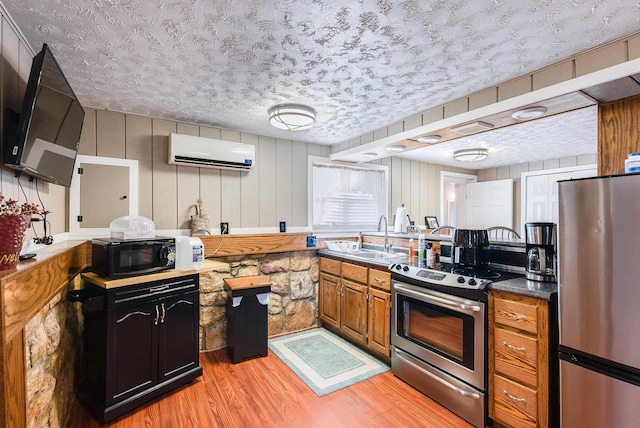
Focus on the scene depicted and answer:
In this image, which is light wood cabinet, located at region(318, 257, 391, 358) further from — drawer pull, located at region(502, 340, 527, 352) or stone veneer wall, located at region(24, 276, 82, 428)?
stone veneer wall, located at region(24, 276, 82, 428)

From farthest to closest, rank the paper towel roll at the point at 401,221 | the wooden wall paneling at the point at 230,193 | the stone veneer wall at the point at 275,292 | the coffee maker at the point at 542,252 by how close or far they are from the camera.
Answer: the paper towel roll at the point at 401,221 → the wooden wall paneling at the point at 230,193 → the stone veneer wall at the point at 275,292 → the coffee maker at the point at 542,252

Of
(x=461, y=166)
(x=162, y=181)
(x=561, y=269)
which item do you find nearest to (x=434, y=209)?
(x=461, y=166)

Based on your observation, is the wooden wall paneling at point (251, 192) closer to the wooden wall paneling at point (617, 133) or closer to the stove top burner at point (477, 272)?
the stove top burner at point (477, 272)

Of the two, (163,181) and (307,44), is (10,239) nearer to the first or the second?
(307,44)

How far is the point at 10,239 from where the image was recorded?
1.17m

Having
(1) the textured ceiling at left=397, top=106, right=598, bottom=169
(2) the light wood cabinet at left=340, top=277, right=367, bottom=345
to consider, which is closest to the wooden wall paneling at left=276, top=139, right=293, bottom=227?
(2) the light wood cabinet at left=340, top=277, right=367, bottom=345

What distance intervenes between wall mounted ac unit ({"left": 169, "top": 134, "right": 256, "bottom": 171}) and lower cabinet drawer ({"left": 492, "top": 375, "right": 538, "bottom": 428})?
2.88 m

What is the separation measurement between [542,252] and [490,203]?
372cm

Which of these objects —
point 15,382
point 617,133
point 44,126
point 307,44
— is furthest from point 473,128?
point 15,382

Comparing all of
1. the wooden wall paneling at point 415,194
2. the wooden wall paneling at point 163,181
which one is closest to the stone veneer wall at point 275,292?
→ the wooden wall paneling at point 163,181

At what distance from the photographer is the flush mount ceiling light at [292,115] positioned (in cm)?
263

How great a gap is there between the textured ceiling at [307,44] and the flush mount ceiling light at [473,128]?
9.8 inches

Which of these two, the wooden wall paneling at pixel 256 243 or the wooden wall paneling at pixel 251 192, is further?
the wooden wall paneling at pixel 251 192

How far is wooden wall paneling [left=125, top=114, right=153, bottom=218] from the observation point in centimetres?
291
